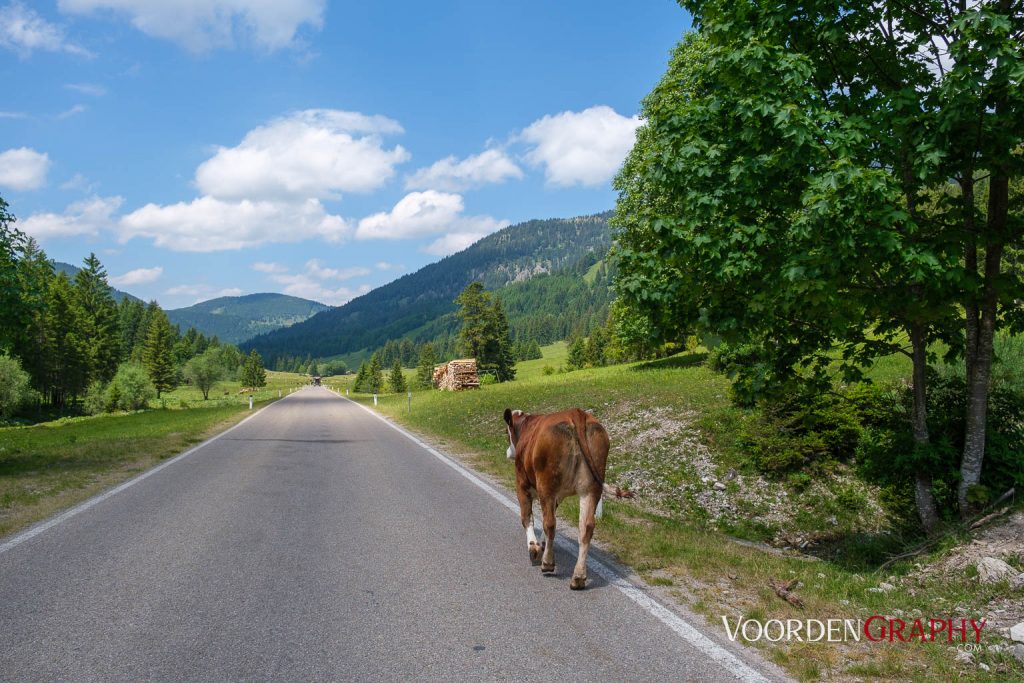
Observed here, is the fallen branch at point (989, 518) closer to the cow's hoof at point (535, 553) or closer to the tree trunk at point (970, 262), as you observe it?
the tree trunk at point (970, 262)

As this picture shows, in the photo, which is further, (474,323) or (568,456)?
(474,323)

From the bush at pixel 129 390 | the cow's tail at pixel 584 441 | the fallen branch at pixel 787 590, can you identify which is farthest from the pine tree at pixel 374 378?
the fallen branch at pixel 787 590

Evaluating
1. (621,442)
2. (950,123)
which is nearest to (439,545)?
(950,123)

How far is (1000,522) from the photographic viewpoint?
20.1 feet

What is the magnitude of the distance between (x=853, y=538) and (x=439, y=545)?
6.21 metres

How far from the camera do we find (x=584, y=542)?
5180 millimetres

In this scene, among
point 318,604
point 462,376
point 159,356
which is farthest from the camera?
point 159,356

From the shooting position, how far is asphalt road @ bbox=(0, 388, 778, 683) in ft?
12.3

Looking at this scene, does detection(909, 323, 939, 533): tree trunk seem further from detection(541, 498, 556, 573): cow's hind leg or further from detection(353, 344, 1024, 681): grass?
detection(541, 498, 556, 573): cow's hind leg

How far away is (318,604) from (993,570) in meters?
5.73

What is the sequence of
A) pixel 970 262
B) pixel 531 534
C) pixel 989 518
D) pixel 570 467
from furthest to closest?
1. pixel 970 262
2. pixel 989 518
3. pixel 531 534
4. pixel 570 467

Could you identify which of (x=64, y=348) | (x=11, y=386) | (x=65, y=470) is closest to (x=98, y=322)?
(x=64, y=348)

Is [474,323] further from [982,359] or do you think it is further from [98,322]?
[982,359]

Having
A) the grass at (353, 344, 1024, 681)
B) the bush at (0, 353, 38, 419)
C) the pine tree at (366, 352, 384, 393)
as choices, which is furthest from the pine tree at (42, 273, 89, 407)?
the grass at (353, 344, 1024, 681)
